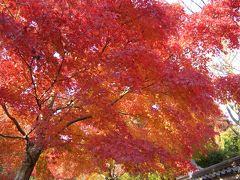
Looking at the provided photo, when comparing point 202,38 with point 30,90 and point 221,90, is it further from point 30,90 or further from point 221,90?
point 30,90

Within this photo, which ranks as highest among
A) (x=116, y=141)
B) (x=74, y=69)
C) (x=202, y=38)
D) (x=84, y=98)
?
(x=202, y=38)

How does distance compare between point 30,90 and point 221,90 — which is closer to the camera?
point 30,90

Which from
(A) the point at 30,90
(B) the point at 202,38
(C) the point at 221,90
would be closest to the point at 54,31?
(A) the point at 30,90

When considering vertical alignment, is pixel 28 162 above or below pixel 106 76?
below

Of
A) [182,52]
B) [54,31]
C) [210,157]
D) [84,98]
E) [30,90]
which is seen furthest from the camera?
[210,157]

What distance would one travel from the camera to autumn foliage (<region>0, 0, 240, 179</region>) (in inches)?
295

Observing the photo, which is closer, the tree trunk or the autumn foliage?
the autumn foliage

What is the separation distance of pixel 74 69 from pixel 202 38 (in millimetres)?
4618

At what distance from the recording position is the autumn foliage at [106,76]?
7.50 meters

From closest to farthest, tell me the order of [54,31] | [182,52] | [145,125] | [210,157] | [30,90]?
[54,31] → [30,90] → [182,52] → [145,125] → [210,157]

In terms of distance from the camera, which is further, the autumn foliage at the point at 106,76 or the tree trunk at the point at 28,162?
the tree trunk at the point at 28,162

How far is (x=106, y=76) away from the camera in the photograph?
25.8 feet

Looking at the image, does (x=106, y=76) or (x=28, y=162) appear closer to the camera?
(x=106, y=76)

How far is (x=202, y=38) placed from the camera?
Answer: 34.2 ft
